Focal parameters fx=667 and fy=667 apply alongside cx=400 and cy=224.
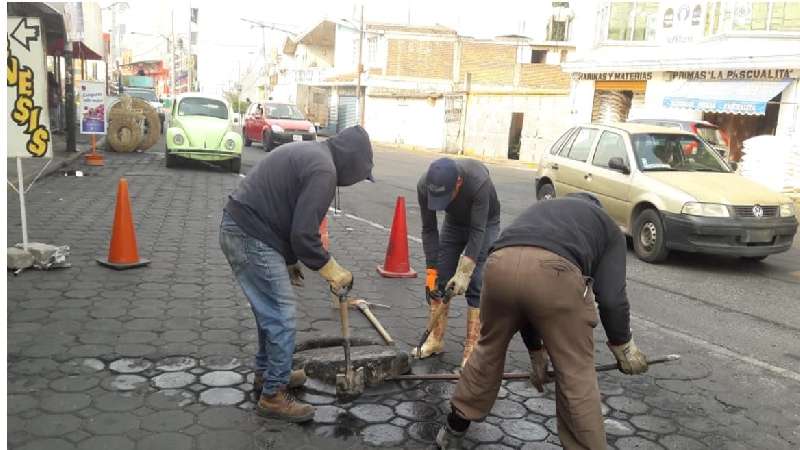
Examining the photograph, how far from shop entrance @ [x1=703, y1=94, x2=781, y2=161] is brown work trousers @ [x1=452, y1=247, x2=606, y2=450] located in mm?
17105

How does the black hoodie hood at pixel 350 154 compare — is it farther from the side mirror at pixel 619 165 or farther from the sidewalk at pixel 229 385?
the side mirror at pixel 619 165

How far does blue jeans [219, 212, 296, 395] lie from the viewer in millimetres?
3318

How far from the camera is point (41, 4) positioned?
556 inches

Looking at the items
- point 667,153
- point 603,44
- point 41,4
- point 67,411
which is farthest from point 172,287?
point 603,44

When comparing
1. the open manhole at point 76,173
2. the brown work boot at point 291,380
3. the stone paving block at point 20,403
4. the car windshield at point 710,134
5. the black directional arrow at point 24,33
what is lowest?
the stone paving block at point 20,403

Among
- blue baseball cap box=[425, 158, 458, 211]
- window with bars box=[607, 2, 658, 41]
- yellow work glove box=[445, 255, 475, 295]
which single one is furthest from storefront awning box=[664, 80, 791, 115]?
blue baseball cap box=[425, 158, 458, 211]

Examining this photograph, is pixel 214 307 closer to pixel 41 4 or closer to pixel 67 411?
pixel 67 411

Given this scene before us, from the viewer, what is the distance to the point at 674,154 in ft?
27.2

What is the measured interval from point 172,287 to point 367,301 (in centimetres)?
168

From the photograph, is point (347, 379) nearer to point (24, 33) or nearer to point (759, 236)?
point (24, 33)

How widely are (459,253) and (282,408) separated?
167cm

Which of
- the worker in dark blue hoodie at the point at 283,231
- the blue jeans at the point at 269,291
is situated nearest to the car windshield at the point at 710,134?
the worker in dark blue hoodie at the point at 283,231

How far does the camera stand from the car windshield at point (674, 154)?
8.14 meters

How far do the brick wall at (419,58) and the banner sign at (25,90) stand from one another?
105 feet
